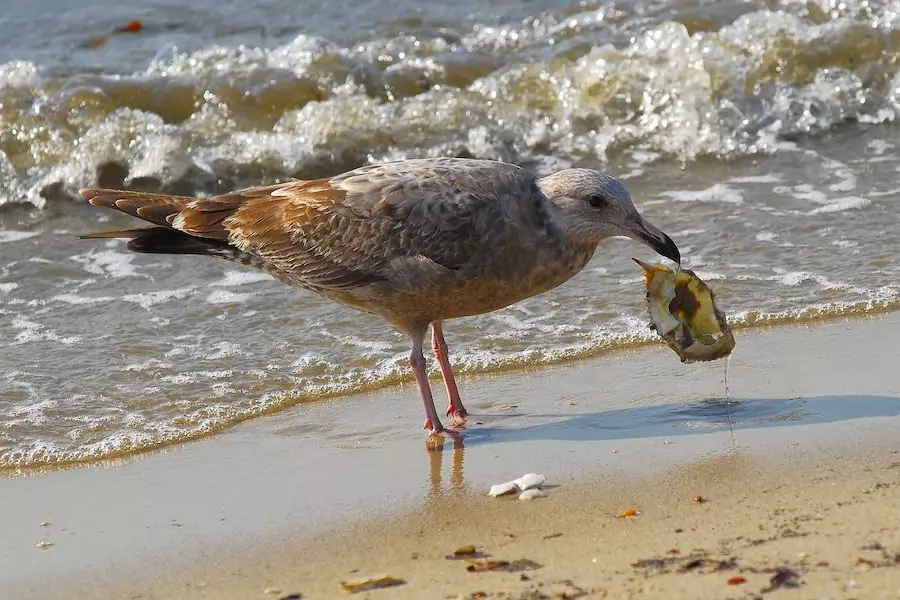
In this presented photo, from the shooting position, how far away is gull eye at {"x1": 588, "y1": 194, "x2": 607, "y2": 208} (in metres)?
5.80

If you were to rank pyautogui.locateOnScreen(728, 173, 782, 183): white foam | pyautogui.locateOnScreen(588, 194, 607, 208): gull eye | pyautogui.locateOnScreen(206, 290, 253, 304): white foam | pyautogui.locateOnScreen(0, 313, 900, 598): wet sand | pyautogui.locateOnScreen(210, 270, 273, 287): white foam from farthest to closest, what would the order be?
pyautogui.locateOnScreen(728, 173, 782, 183): white foam < pyautogui.locateOnScreen(210, 270, 273, 287): white foam < pyautogui.locateOnScreen(206, 290, 253, 304): white foam < pyautogui.locateOnScreen(588, 194, 607, 208): gull eye < pyautogui.locateOnScreen(0, 313, 900, 598): wet sand

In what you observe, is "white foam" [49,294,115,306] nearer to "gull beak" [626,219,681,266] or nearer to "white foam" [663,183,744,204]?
"gull beak" [626,219,681,266]

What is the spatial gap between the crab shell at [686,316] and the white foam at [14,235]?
4959 millimetres

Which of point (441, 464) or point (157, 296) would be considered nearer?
point (441, 464)

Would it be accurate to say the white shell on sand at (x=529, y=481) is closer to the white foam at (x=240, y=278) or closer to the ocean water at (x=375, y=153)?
the ocean water at (x=375, y=153)

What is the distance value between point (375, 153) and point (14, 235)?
114 inches

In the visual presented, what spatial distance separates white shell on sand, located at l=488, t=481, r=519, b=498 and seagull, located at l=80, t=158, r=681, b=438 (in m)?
0.77

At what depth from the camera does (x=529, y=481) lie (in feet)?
16.4

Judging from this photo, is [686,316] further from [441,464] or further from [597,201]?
[441,464]

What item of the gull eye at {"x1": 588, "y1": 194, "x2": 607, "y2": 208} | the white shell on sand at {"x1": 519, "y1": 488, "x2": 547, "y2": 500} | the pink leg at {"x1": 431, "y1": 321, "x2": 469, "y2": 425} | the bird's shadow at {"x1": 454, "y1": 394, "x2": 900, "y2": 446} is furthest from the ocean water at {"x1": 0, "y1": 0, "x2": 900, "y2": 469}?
the white shell on sand at {"x1": 519, "y1": 488, "x2": 547, "y2": 500}

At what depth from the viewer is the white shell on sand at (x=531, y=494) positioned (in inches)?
192

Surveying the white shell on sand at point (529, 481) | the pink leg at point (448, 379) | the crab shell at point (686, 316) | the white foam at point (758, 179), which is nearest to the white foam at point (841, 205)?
the white foam at point (758, 179)

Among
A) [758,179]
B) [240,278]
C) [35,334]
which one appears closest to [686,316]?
[240,278]

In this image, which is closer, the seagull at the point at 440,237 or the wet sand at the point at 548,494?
the wet sand at the point at 548,494
